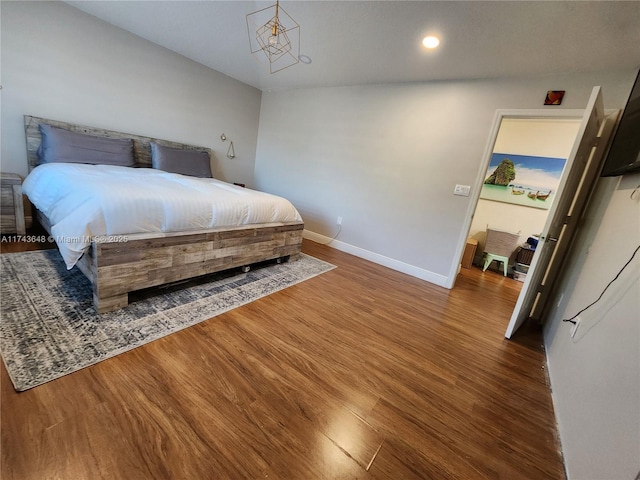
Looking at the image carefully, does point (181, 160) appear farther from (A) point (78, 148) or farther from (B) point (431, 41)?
(B) point (431, 41)

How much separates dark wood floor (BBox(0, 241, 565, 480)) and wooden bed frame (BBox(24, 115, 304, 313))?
0.49 metres

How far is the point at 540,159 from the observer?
3.91 m

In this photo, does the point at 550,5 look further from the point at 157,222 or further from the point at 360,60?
the point at 157,222

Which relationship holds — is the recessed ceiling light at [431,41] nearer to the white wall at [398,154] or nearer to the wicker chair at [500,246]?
the white wall at [398,154]

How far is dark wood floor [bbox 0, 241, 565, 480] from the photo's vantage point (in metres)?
0.94

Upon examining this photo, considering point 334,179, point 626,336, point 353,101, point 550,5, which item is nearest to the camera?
point 626,336

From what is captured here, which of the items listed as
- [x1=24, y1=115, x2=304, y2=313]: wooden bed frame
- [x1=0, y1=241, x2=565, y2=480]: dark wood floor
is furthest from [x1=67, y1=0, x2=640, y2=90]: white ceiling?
[x1=0, y1=241, x2=565, y2=480]: dark wood floor

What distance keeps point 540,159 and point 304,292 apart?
13.6ft

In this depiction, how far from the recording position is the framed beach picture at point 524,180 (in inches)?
153

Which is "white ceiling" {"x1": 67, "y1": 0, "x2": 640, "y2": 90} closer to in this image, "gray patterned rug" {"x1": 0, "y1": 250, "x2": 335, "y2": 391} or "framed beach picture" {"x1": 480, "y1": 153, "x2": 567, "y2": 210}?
"framed beach picture" {"x1": 480, "y1": 153, "x2": 567, "y2": 210}

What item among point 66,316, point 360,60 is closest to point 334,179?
point 360,60

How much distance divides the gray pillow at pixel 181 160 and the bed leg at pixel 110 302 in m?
2.22

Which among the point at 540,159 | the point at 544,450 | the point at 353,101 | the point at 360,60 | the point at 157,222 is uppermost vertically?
the point at 360,60

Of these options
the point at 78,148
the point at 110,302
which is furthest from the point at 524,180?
the point at 78,148
